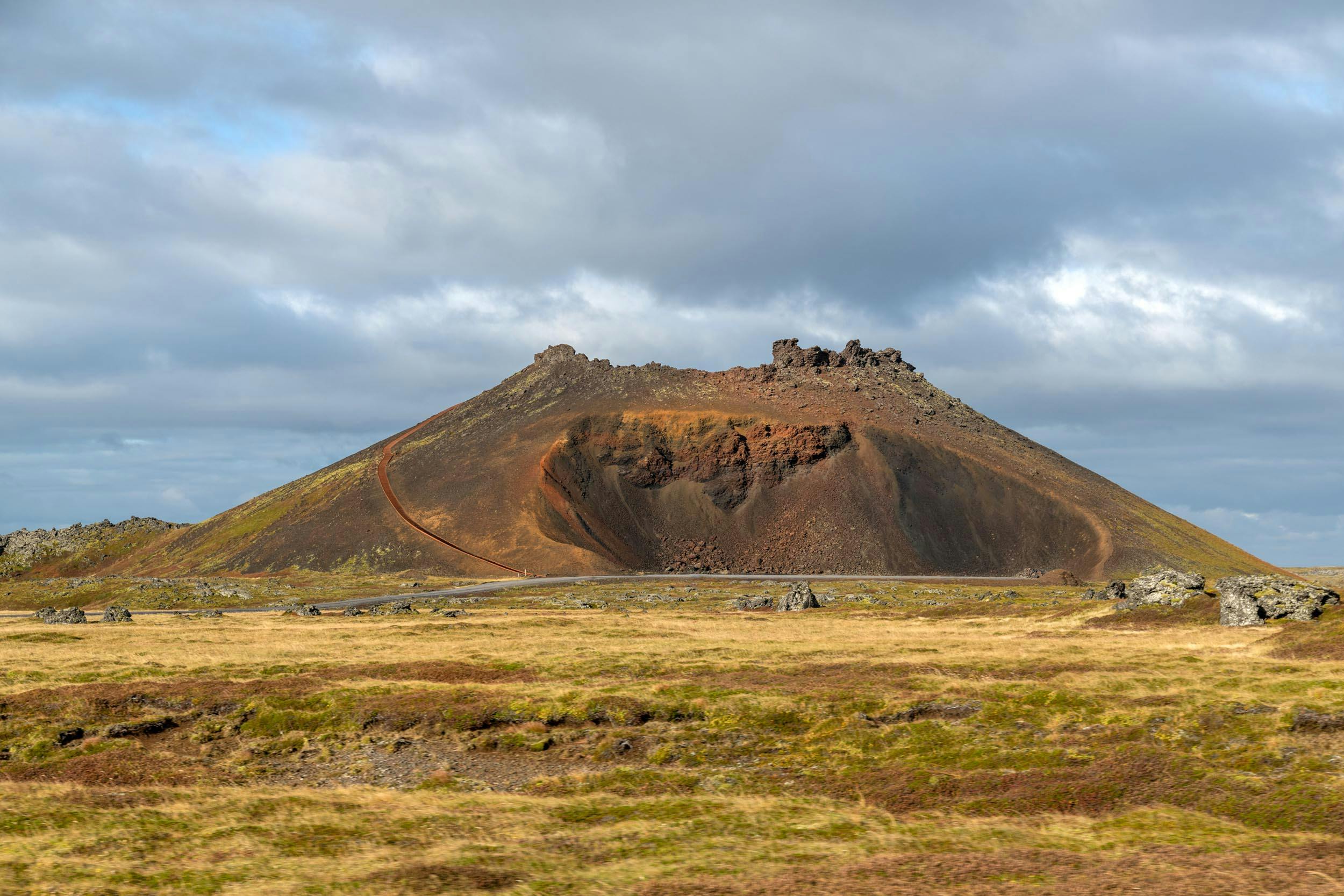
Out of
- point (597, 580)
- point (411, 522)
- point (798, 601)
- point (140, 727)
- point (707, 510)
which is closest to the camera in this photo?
point (140, 727)

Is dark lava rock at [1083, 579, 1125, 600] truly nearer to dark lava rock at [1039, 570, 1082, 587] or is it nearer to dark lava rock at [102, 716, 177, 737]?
dark lava rock at [1039, 570, 1082, 587]

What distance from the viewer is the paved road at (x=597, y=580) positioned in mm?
99438

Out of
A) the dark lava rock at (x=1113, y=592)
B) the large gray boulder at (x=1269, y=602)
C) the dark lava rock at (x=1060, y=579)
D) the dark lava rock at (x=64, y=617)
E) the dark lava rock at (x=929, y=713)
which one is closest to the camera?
the dark lava rock at (x=929, y=713)

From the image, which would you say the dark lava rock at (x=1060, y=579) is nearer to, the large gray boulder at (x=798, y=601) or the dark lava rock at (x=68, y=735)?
the large gray boulder at (x=798, y=601)

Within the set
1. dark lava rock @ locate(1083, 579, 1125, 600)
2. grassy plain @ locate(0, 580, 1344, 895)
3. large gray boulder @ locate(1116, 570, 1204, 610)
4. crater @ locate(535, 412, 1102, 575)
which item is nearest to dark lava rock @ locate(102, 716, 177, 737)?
grassy plain @ locate(0, 580, 1344, 895)

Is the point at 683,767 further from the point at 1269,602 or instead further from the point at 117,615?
the point at 117,615

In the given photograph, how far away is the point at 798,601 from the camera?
90.4 metres

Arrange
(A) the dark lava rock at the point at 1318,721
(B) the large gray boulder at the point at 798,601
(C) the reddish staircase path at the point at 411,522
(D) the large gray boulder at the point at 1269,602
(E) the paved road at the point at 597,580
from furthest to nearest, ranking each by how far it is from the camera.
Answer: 1. (C) the reddish staircase path at the point at 411,522
2. (E) the paved road at the point at 597,580
3. (B) the large gray boulder at the point at 798,601
4. (D) the large gray boulder at the point at 1269,602
5. (A) the dark lava rock at the point at 1318,721

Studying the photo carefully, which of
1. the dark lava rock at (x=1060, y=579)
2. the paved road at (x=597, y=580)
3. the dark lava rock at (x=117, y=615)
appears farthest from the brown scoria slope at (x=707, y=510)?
the dark lava rock at (x=117, y=615)

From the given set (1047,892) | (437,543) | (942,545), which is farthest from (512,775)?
(942,545)

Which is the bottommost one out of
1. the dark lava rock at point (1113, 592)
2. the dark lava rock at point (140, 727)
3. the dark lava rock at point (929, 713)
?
the dark lava rock at point (140, 727)

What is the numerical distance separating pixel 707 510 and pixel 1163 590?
119 meters

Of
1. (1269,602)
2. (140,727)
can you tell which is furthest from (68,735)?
(1269,602)

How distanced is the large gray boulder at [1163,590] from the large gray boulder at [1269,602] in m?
4.02
